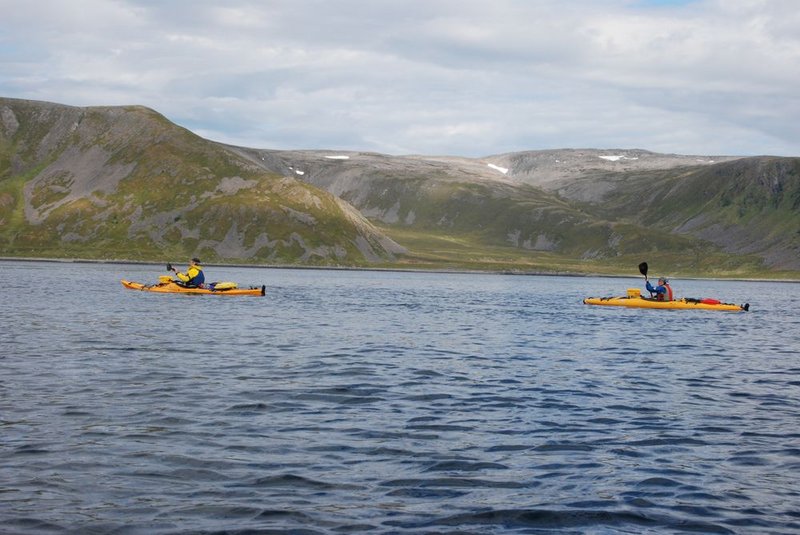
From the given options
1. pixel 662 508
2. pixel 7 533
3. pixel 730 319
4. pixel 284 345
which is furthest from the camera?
pixel 730 319

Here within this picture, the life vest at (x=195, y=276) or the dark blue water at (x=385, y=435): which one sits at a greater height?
the life vest at (x=195, y=276)

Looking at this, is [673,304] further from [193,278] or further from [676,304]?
[193,278]

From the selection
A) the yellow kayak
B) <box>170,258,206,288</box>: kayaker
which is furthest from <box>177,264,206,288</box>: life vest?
the yellow kayak

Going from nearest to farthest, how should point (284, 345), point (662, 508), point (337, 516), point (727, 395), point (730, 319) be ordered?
point (337, 516) < point (662, 508) < point (727, 395) < point (284, 345) < point (730, 319)

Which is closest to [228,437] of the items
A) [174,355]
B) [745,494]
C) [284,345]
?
[745,494]

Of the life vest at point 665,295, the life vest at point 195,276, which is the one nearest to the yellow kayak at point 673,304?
the life vest at point 665,295

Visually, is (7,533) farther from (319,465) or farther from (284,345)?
(284,345)

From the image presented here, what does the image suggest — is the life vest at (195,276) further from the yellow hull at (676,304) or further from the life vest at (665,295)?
the life vest at (665,295)

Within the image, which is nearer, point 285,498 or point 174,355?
point 285,498

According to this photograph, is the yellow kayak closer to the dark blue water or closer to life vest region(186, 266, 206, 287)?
the dark blue water

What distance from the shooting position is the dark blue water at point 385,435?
17.0 meters

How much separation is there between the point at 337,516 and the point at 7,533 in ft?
18.2

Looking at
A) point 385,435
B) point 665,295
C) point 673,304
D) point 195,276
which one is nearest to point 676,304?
point 673,304

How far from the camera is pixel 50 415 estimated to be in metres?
25.1
